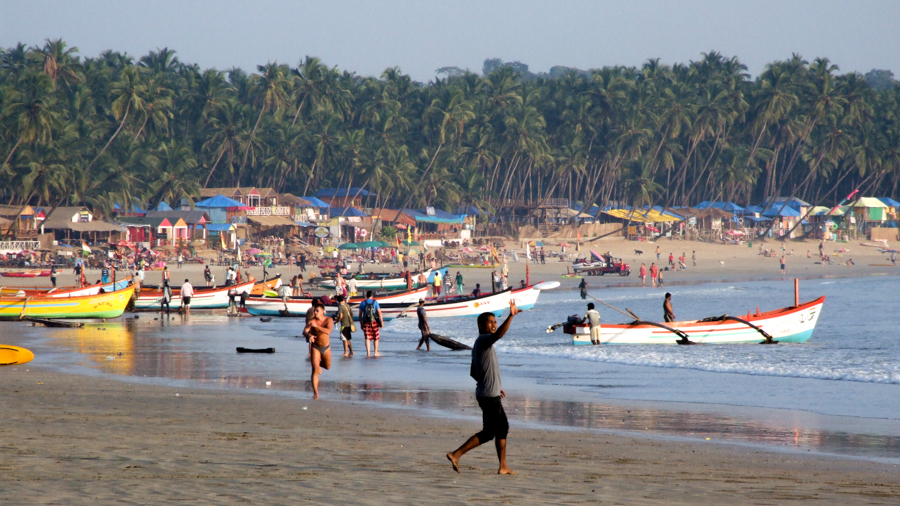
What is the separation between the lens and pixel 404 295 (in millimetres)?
33094

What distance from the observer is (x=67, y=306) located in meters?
28.2

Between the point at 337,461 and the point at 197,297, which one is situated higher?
the point at 197,297

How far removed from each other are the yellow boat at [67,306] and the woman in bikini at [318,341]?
1737cm

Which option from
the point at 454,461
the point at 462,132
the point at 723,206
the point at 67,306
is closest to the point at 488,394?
the point at 454,461

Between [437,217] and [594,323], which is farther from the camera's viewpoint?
[437,217]

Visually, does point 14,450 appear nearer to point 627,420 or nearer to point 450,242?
point 627,420

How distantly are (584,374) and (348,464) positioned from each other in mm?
10604

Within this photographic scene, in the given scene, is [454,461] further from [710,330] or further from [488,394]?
[710,330]

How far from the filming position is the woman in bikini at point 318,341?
1347 centimetres

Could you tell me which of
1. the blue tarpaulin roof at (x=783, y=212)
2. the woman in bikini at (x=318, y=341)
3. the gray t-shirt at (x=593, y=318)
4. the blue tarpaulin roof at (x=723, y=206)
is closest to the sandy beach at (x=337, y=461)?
the woman in bikini at (x=318, y=341)

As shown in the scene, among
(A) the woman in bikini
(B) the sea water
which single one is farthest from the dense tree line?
(A) the woman in bikini

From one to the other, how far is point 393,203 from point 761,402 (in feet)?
263

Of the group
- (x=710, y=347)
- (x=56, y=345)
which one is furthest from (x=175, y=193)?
(x=710, y=347)

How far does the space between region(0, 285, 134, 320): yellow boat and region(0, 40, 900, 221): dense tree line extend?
42321mm
